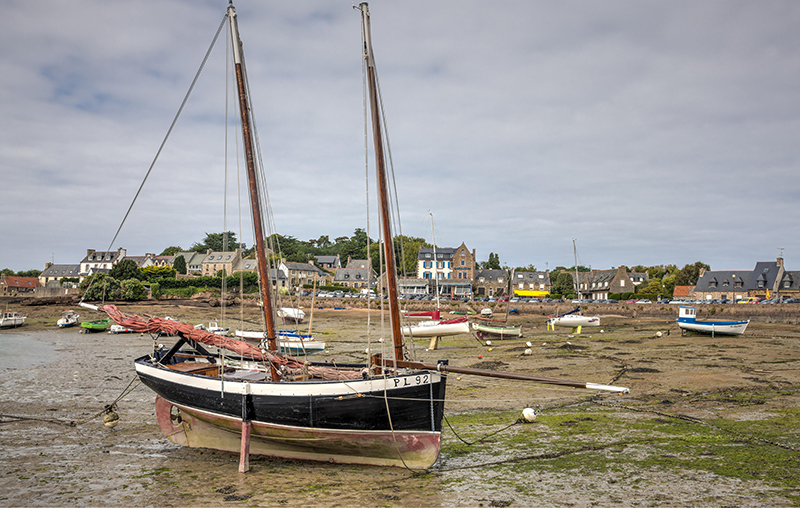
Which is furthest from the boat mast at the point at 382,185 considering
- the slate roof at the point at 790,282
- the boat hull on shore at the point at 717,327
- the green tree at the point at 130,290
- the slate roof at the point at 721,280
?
the slate roof at the point at 721,280

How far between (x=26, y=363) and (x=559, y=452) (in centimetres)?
3249

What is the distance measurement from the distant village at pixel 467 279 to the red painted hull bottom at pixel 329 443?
223 ft

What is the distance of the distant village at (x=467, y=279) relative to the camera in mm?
83812

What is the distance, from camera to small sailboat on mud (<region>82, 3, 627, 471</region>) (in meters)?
11.5

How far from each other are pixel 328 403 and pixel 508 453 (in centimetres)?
487

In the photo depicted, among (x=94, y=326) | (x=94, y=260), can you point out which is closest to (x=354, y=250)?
(x=94, y=260)

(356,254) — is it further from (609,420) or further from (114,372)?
(609,420)

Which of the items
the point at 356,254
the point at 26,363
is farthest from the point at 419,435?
the point at 356,254

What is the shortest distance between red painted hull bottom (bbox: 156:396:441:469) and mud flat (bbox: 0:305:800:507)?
0.28 m

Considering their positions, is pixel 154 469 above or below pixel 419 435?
below

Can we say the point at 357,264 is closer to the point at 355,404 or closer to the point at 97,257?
the point at 97,257

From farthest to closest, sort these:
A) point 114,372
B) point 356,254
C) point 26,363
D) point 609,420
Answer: point 356,254
point 26,363
point 114,372
point 609,420

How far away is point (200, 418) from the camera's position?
44.4ft

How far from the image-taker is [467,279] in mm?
110000
